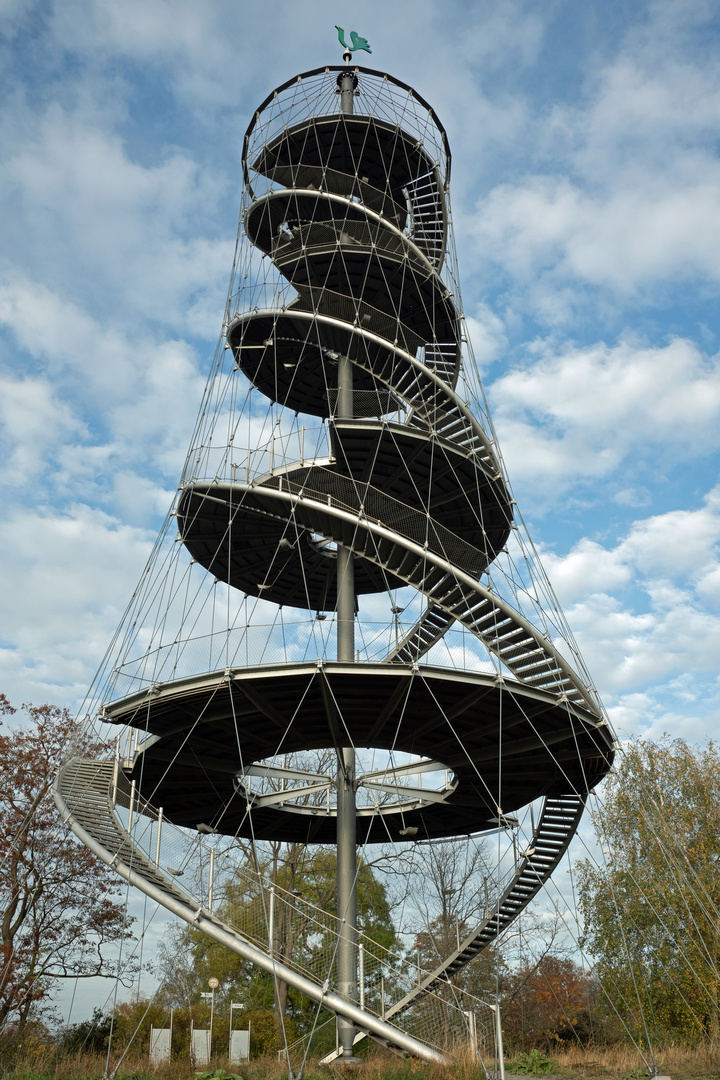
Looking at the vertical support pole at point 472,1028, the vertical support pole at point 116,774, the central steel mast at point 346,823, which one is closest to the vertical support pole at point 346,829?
the central steel mast at point 346,823

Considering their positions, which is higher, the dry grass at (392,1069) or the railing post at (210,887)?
the railing post at (210,887)

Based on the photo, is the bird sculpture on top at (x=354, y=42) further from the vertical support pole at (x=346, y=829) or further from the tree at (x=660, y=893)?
the tree at (x=660, y=893)

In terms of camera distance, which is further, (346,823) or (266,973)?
(266,973)

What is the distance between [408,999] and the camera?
61.1 ft

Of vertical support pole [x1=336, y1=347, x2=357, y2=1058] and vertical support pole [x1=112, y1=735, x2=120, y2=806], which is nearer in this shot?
vertical support pole [x1=112, y1=735, x2=120, y2=806]

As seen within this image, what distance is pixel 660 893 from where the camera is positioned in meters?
24.5

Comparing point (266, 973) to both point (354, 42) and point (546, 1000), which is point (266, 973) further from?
point (354, 42)

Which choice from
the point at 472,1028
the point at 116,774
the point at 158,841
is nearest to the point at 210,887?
the point at 158,841

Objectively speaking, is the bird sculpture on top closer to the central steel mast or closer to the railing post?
the central steel mast

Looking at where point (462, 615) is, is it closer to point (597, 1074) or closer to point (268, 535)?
point (268, 535)

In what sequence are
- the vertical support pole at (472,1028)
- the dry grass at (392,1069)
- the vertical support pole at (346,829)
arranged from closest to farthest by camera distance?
the dry grass at (392,1069)
the vertical support pole at (472,1028)
the vertical support pole at (346,829)

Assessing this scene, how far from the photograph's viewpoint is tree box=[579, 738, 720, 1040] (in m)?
24.1

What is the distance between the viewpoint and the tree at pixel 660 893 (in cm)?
2409

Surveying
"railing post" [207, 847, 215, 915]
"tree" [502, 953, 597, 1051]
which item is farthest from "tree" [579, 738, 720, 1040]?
"railing post" [207, 847, 215, 915]
